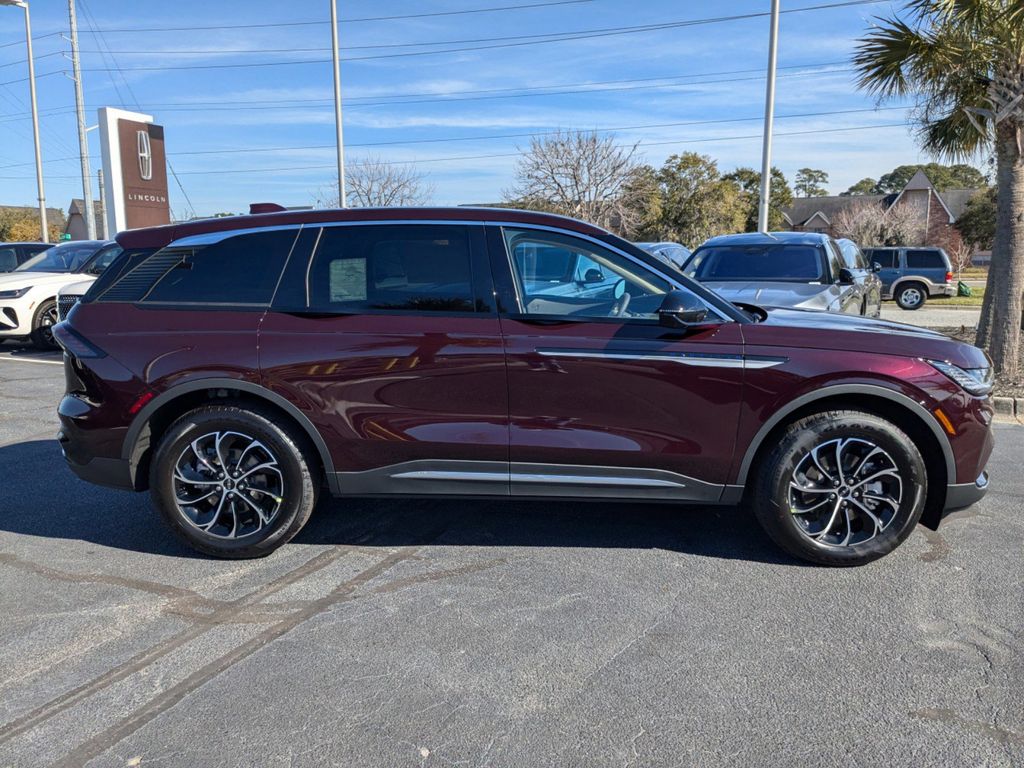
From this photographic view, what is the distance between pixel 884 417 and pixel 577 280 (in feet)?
5.77

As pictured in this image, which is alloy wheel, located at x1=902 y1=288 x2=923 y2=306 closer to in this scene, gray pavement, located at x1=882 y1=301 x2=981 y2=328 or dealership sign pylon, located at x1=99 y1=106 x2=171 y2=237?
gray pavement, located at x1=882 y1=301 x2=981 y2=328

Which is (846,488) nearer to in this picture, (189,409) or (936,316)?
(189,409)

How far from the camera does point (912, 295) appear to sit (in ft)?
71.2

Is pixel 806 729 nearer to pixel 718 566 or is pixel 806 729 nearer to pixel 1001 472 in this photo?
pixel 718 566

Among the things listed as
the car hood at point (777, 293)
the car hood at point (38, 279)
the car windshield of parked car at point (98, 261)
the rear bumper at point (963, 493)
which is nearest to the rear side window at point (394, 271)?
the rear bumper at point (963, 493)

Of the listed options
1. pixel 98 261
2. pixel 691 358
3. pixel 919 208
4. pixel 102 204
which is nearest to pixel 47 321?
pixel 98 261

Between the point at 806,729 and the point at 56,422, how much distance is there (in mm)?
7205

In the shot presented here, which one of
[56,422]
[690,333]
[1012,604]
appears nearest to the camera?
[1012,604]

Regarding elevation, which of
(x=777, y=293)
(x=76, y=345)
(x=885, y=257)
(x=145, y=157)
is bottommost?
(x=76, y=345)

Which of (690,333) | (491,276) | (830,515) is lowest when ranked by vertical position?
(830,515)

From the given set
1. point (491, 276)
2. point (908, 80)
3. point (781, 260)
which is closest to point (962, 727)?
point (491, 276)

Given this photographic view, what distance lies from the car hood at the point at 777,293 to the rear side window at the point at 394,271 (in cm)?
427

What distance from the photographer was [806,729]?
2752 millimetres

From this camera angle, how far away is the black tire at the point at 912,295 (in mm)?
21562
